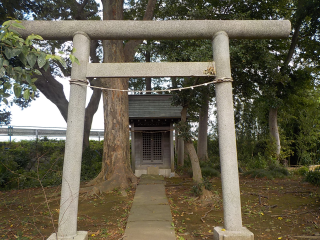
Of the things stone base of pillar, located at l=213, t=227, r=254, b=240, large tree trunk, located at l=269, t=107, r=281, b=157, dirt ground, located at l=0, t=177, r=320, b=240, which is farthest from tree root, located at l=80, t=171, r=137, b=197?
large tree trunk, located at l=269, t=107, r=281, b=157

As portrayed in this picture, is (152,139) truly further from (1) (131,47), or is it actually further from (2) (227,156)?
(2) (227,156)

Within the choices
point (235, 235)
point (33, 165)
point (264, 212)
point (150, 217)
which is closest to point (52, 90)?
point (33, 165)

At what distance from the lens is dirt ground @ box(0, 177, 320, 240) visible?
4.87m

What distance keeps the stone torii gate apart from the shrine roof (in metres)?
7.56

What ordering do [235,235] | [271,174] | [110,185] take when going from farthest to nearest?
[271,174] → [110,185] → [235,235]

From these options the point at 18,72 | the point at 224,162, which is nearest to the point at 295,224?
the point at 224,162

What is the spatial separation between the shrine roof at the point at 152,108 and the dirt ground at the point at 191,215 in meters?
4.09

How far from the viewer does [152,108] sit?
40.7 ft

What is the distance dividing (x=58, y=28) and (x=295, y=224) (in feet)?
19.7

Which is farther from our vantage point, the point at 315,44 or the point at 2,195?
the point at 315,44

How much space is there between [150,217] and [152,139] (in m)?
7.54

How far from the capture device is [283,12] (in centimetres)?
1358

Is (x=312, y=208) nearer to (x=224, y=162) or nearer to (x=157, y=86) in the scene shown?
(x=224, y=162)

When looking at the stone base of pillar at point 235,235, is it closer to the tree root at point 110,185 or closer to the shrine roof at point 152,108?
the tree root at point 110,185
